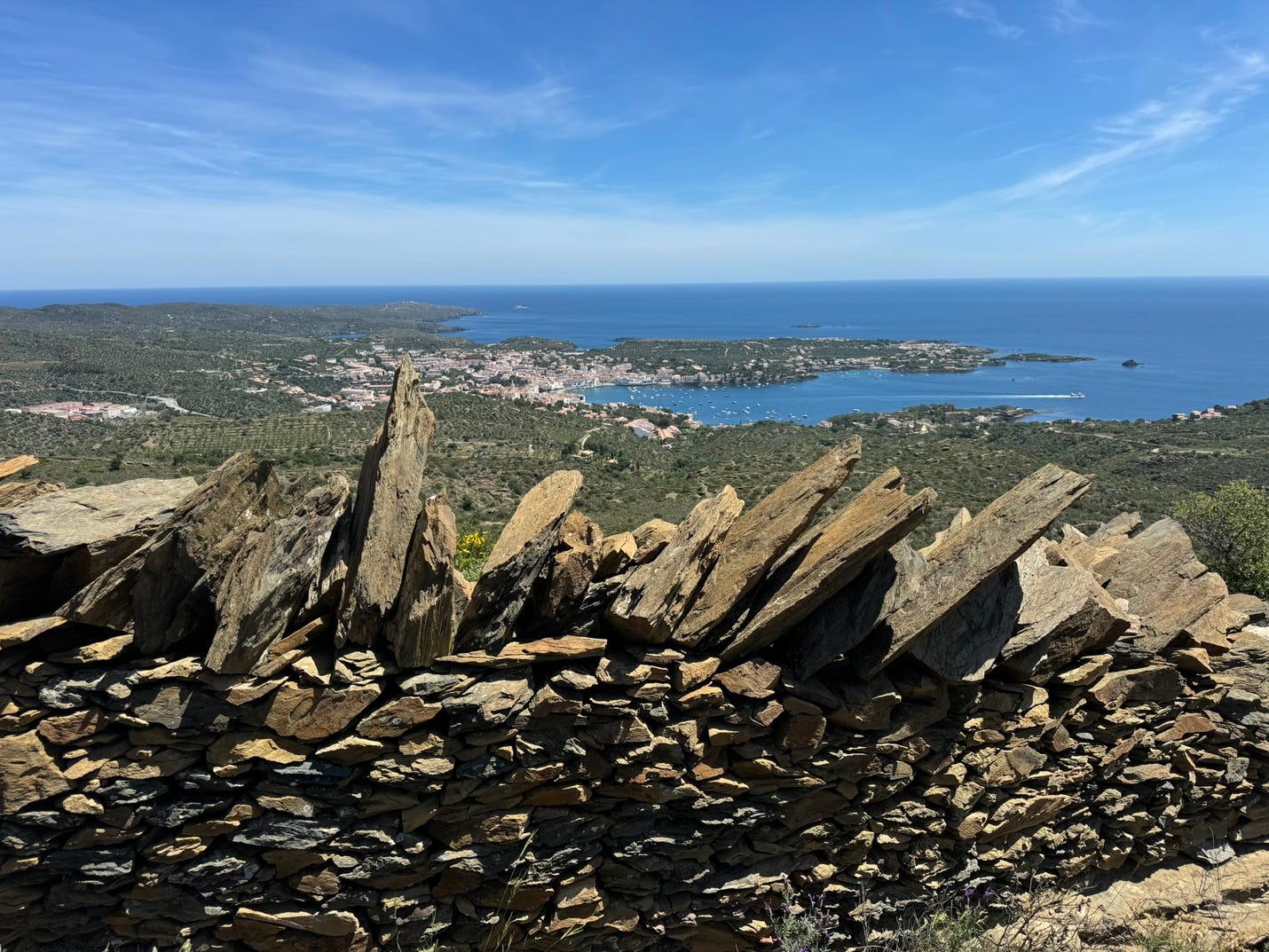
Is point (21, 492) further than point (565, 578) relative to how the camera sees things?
Yes

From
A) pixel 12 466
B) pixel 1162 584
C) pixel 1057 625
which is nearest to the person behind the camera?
pixel 1057 625

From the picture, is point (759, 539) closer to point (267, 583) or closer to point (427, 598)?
point (427, 598)

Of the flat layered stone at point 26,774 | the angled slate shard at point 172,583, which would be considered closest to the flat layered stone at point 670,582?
the angled slate shard at point 172,583

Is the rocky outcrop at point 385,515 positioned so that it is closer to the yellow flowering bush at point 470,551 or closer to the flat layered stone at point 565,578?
the flat layered stone at point 565,578

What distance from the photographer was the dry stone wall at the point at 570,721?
165 inches

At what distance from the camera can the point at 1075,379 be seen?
5522 inches

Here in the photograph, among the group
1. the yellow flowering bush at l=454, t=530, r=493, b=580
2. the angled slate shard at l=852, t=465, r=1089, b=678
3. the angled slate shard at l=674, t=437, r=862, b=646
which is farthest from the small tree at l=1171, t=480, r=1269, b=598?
the angled slate shard at l=674, t=437, r=862, b=646

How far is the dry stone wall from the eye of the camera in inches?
165

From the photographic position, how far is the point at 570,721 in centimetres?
457

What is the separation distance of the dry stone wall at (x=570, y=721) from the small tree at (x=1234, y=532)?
1931cm

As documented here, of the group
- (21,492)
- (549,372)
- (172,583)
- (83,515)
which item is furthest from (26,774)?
(549,372)

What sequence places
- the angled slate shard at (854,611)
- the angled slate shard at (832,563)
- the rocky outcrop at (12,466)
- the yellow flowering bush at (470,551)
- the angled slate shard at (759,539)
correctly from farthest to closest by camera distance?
the yellow flowering bush at (470,551) → the rocky outcrop at (12,466) → the angled slate shard at (854,611) → the angled slate shard at (759,539) → the angled slate shard at (832,563)

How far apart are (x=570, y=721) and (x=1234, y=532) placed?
26115mm

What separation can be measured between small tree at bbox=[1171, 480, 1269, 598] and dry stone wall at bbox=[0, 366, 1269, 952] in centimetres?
1931
